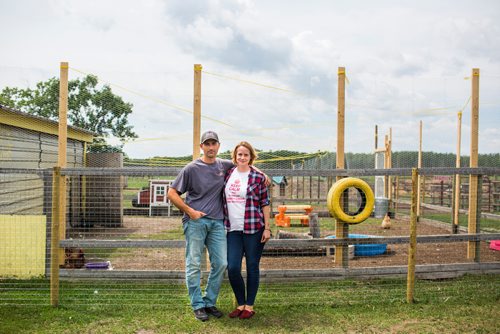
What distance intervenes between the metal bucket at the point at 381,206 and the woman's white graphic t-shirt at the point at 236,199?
447 inches

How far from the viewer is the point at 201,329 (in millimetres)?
4062

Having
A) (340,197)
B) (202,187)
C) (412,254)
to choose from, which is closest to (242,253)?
(202,187)

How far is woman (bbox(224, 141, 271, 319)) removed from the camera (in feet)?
13.9

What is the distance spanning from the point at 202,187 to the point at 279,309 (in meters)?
1.55

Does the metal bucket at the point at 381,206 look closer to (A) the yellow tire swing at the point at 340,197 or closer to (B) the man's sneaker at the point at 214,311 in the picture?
(A) the yellow tire swing at the point at 340,197

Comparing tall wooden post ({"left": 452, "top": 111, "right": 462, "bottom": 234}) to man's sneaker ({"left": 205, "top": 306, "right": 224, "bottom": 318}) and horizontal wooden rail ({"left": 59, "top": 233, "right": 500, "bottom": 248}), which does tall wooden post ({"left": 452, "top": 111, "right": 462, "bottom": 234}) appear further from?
man's sneaker ({"left": 205, "top": 306, "right": 224, "bottom": 318})

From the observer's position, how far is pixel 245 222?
4223 millimetres

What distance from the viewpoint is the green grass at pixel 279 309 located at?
13.5 feet

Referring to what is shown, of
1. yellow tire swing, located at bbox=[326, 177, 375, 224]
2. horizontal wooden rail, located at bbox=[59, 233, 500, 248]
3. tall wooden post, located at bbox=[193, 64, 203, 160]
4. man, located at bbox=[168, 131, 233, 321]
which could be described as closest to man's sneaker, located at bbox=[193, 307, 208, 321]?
man, located at bbox=[168, 131, 233, 321]

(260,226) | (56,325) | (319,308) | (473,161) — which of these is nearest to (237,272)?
(260,226)

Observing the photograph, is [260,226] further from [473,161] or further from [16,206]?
[16,206]

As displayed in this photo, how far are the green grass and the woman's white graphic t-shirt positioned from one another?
0.97 m

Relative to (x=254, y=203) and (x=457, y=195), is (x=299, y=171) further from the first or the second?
(x=457, y=195)

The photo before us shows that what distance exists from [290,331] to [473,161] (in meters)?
4.46
